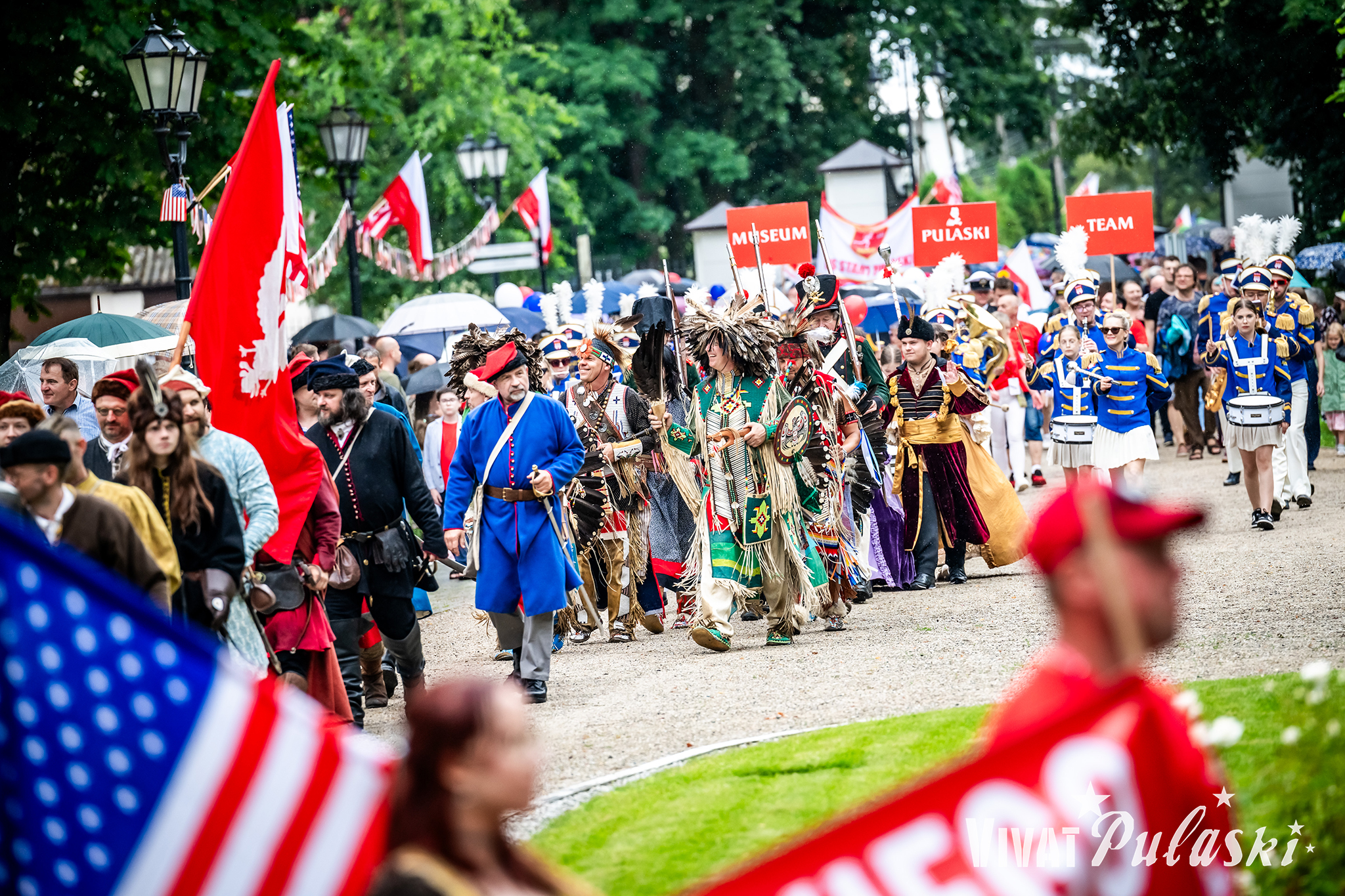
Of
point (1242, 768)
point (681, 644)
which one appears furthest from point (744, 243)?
point (1242, 768)

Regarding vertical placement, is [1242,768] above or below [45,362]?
below

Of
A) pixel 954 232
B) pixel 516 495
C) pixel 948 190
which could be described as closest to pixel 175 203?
Answer: pixel 516 495

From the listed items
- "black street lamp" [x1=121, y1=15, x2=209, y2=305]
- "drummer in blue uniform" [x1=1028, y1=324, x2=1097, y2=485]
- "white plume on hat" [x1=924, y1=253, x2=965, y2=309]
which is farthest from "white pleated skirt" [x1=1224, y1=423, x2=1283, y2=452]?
"black street lamp" [x1=121, y1=15, x2=209, y2=305]

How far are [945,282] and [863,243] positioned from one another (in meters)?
8.76

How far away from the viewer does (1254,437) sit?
13.7 meters

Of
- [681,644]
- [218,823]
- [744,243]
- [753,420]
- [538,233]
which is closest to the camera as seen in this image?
[218,823]

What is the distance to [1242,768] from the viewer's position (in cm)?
610

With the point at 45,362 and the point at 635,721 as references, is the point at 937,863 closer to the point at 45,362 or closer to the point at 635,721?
the point at 635,721

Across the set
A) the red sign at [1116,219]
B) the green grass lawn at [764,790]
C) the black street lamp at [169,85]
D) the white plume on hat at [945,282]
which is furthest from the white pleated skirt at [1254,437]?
the black street lamp at [169,85]

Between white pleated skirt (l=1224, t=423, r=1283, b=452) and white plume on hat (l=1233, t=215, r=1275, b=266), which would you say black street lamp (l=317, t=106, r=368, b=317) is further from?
white pleated skirt (l=1224, t=423, r=1283, b=452)

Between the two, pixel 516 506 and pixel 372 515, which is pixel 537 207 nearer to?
pixel 516 506

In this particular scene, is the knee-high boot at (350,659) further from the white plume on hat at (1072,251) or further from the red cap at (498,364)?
the white plume on hat at (1072,251)

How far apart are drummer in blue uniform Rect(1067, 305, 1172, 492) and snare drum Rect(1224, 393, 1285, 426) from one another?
3.00 feet

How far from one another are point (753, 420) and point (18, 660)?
7.44 metres
